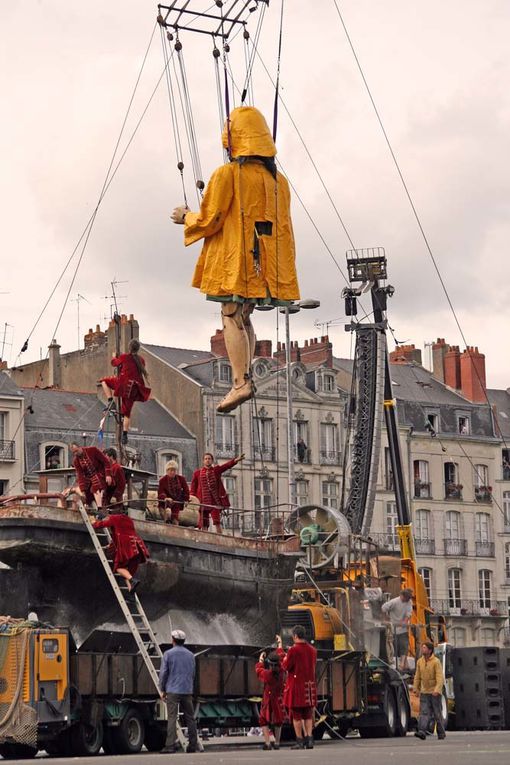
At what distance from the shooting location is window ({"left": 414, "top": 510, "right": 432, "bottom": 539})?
86.4m

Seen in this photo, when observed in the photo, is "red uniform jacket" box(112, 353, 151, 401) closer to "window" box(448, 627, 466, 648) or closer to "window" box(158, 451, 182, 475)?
"window" box(158, 451, 182, 475)

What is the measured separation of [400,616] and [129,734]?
31.7 ft

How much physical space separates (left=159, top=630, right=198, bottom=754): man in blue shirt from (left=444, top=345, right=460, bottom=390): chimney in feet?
230

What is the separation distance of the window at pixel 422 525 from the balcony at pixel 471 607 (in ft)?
10.6

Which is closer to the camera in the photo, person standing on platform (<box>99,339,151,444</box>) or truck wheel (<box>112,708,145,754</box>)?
truck wheel (<box>112,708,145,754</box>)

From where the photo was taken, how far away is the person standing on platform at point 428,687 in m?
28.5

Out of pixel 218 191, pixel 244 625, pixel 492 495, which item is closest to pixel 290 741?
pixel 244 625

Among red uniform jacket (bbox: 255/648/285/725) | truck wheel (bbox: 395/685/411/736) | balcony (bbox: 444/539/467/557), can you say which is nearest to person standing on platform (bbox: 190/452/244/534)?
truck wheel (bbox: 395/685/411/736)

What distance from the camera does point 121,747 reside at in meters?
27.3

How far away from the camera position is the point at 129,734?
2773cm

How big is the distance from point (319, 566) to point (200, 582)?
4.82 metres

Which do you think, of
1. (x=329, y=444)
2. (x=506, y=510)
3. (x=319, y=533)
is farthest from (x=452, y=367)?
(x=319, y=533)

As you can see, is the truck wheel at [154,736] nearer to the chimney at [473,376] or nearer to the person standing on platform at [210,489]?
the person standing on platform at [210,489]

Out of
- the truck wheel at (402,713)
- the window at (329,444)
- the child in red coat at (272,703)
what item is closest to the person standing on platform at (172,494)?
the child in red coat at (272,703)
